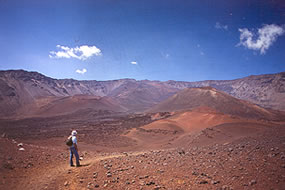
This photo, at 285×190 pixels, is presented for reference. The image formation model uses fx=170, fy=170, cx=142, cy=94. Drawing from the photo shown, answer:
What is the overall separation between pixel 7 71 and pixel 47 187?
120m

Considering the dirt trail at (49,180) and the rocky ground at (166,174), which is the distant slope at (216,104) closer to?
the rocky ground at (166,174)

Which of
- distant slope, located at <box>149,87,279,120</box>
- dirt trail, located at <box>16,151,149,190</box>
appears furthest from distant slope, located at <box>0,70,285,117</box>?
dirt trail, located at <box>16,151,149,190</box>

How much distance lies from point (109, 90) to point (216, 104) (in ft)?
438

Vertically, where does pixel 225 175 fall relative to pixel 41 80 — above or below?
below

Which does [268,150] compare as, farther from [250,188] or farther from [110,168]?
[110,168]

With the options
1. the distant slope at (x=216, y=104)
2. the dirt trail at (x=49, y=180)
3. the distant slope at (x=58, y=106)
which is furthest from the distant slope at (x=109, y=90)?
the dirt trail at (x=49, y=180)

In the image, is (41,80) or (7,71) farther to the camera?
(41,80)

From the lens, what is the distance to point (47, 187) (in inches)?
215

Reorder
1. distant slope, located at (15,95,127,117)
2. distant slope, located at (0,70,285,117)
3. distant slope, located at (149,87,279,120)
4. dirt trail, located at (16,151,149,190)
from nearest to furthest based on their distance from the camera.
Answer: dirt trail, located at (16,151,149,190) < distant slope, located at (149,87,279,120) < distant slope, located at (15,95,127,117) < distant slope, located at (0,70,285,117)

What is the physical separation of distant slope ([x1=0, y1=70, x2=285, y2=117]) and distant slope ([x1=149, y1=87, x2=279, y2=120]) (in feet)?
80.4

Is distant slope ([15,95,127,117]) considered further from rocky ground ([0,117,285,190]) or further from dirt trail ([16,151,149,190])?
rocky ground ([0,117,285,190])

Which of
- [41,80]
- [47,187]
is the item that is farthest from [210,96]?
[41,80]

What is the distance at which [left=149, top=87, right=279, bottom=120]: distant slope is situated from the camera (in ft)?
160

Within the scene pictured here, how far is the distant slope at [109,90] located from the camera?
7637 cm
